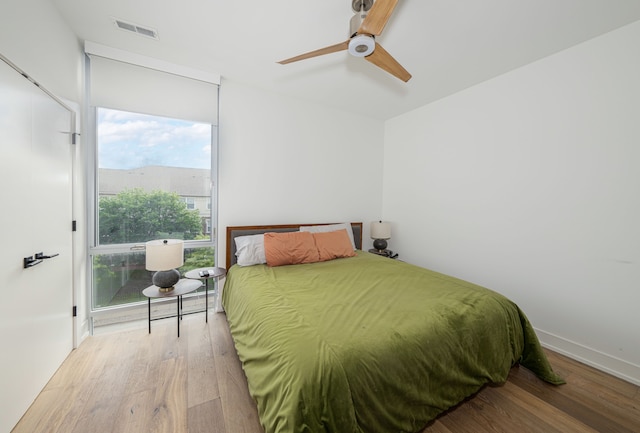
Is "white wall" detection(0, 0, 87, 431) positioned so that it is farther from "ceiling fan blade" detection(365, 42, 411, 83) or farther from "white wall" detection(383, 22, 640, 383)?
"white wall" detection(383, 22, 640, 383)

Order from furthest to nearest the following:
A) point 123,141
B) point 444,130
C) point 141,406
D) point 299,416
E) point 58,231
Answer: point 444,130, point 123,141, point 58,231, point 141,406, point 299,416

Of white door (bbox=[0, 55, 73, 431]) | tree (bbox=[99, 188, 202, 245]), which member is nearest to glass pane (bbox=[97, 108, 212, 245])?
tree (bbox=[99, 188, 202, 245])

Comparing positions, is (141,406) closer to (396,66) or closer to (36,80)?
(36,80)

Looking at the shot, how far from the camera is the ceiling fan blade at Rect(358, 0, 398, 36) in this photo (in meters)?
1.31

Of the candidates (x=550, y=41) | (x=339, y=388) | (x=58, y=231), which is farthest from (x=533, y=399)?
(x=58, y=231)

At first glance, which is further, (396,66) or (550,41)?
(550,41)

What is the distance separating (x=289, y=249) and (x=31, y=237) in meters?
1.89

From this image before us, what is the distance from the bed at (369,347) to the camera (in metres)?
1.07

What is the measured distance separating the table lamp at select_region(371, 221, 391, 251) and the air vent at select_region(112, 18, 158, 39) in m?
3.23

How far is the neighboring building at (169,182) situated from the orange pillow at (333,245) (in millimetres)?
1327

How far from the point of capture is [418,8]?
5.65 ft

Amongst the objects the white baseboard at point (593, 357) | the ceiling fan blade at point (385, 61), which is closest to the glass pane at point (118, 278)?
the ceiling fan blade at point (385, 61)

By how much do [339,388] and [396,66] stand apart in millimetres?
2183

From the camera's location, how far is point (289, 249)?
267cm
